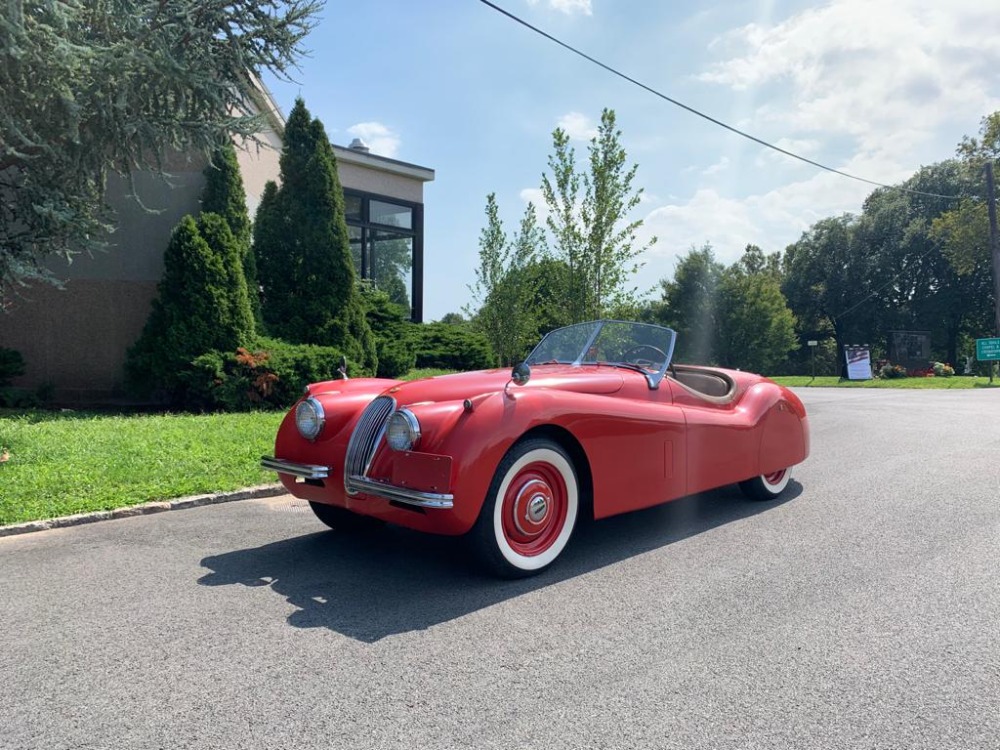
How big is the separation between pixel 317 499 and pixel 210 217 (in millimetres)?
7944

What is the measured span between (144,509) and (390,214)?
50.0 ft

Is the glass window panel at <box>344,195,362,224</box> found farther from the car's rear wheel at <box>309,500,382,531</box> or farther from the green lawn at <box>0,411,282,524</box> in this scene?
the car's rear wheel at <box>309,500,382,531</box>

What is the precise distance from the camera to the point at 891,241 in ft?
146

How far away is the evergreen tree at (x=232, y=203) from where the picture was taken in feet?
36.8

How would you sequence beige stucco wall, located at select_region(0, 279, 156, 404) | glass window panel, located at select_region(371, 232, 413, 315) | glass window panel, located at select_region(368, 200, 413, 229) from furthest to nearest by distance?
glass window panel, located at select_region(371, 232, 413, 315), glass window panel, located at select_region(368, 200, 413, 229), beige stucco wall, located at select_region(0, 279, 156, 404)

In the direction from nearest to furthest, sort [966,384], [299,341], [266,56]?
[266,56] → [299,341] → [966,384]

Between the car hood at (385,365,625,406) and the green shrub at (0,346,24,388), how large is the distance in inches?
356

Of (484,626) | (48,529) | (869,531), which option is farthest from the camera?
(48,529)

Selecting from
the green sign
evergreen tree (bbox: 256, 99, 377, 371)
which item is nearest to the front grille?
evergreen tree (bbox: 256, 99, 377, 371)

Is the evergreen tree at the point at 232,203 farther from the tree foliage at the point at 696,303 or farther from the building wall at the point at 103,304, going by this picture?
the tree foliage at the point at 696,303

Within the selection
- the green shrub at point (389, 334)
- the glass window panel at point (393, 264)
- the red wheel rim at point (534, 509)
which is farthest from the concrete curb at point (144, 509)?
the glass window panel at point (393, 264)

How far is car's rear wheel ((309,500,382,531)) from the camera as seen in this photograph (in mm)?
4680

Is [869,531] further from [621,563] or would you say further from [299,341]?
[299,341]

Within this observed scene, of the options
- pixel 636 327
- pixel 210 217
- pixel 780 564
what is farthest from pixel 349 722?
pixel 210 217
